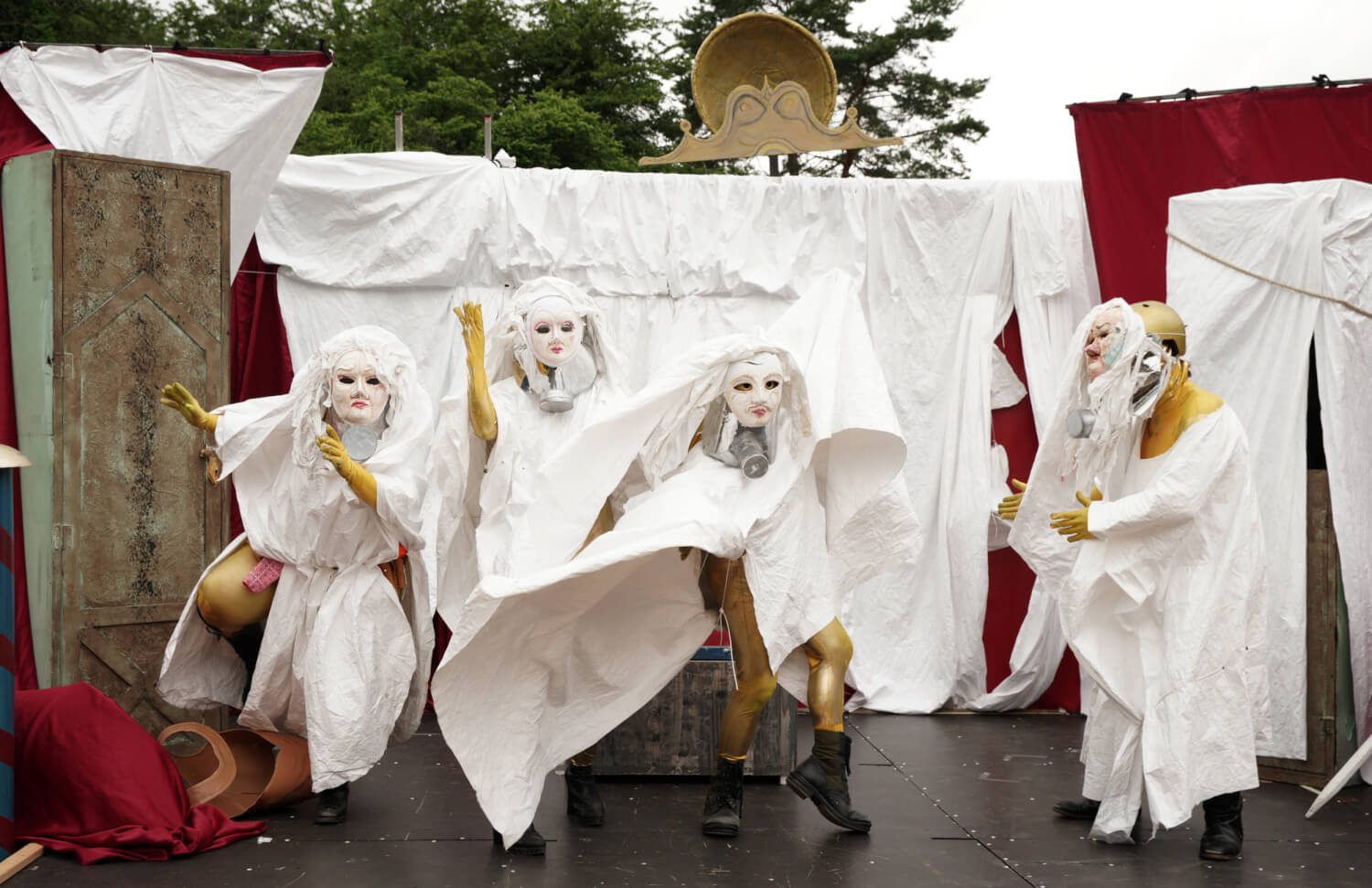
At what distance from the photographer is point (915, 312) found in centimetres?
658

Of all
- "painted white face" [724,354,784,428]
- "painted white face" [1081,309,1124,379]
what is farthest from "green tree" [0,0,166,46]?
"painted white face" [1081,309,1124,379]

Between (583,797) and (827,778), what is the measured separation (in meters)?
0.87

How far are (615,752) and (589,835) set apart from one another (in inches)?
32.4

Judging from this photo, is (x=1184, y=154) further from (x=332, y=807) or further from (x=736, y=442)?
(x=332, y=807)

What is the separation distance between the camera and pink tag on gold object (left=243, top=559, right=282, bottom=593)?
455 cm

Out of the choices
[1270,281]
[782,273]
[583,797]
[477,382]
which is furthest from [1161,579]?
[782,273]

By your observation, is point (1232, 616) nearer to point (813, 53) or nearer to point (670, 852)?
point (670, 852)

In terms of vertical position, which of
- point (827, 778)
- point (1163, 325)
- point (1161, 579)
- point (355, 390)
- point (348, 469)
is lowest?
point (827, 778)

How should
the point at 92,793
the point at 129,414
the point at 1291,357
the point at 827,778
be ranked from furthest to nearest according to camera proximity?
the point at 1291,357
the point at 129,414
the point at 827,778
the point at 92,793

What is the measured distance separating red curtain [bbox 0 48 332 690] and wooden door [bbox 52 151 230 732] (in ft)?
1.14

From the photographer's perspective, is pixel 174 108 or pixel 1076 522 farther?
pixel 174 108

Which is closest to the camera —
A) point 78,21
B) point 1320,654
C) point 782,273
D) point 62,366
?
point 62,366

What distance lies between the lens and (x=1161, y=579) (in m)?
4.29

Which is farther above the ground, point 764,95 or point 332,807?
point 764,95
